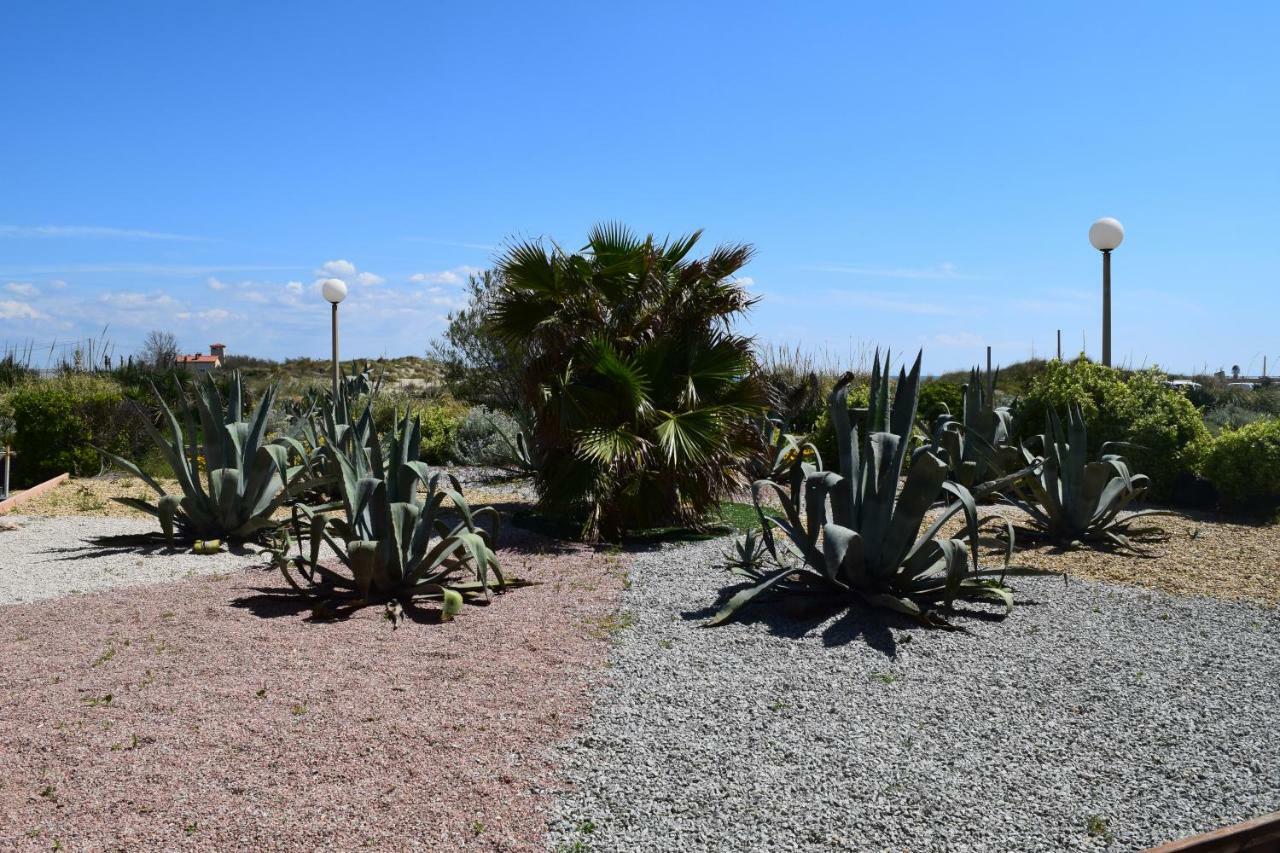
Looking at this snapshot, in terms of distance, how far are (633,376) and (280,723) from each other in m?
5.36

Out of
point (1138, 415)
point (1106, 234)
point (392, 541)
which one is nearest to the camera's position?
point (392, 541)

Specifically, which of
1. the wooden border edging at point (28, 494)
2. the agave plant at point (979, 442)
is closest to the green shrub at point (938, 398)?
the agave plant at point (979, 442)

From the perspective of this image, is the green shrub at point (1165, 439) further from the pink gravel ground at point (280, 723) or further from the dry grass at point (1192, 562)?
the pink gravel ground at point (280, 723)

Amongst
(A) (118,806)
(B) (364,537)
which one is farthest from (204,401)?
(A) (118,806)

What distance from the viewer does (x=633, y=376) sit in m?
8.88

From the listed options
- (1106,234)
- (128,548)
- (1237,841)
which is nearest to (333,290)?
(128,548)

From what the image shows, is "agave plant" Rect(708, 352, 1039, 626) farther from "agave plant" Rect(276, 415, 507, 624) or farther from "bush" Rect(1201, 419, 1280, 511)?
"bush" Rect(1201, 419, 1280, 511)

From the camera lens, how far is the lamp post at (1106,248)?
12.6 metres

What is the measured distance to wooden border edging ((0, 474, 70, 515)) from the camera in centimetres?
1065

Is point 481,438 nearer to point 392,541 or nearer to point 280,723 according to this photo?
point 392,541

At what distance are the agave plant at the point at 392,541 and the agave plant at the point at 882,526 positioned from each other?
173cm

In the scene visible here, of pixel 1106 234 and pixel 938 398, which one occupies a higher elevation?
pixel 1106 234

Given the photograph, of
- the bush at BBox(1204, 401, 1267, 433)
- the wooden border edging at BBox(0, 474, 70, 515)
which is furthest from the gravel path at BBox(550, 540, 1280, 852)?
the bush at BBox(1204, 401, 1267, 433)

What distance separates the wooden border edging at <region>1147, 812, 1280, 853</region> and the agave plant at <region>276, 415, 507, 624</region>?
4014mm
